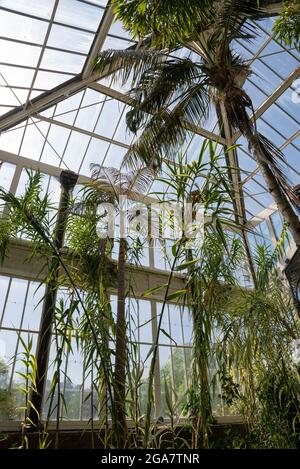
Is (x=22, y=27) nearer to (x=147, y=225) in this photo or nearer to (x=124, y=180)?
(x=124, y=180)

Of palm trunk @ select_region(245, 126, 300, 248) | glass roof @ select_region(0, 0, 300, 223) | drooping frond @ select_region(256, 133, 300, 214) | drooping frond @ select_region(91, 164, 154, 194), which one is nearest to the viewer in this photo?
palm trunk @ select_region(245, 126, 300, 248)

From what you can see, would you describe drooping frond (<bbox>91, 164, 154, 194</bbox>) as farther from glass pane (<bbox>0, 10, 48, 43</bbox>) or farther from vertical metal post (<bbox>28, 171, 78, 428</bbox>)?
glass pane (<bbox>0, 10, 48, 43</bbox>)

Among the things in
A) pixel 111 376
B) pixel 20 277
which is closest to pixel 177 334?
pixel 20 277

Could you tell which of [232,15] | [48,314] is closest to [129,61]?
[232,15]

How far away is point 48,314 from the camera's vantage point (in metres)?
5.98

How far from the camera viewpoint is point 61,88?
8453mm

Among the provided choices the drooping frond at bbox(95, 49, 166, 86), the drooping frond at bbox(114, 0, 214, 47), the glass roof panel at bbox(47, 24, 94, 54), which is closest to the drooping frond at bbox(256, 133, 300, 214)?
the drooping frond at bbox(95, 49, 166, 86)

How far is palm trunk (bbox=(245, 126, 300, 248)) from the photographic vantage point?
3768 mm

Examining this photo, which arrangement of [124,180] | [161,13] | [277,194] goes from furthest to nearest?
1. [124,180]
2. [277,194]
3. [161,13]

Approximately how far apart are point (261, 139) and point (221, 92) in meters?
0.89

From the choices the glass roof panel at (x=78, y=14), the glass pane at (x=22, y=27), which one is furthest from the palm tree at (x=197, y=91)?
the glass pane at (x=22, y=27)

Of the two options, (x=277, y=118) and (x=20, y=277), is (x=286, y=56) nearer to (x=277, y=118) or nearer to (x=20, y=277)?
(x=277, y=118)

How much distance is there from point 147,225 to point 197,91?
2.62 m
